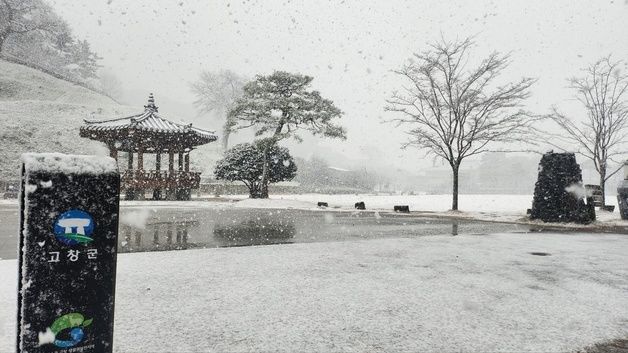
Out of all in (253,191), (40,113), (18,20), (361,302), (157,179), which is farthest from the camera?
(18,20)

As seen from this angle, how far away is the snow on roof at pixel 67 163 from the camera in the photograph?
145 cm

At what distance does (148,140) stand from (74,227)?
19.9 meters

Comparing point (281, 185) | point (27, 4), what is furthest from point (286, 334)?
point (27, 4)

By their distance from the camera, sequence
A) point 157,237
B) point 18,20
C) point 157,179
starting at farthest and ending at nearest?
point 18,20
point 157,179
point 157,237

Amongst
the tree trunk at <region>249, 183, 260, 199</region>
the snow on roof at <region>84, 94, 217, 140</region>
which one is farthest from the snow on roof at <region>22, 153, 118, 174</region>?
the tree trunk at <region>249, 183, 260, 199</region>

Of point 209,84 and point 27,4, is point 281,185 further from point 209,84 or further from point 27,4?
point 27,4

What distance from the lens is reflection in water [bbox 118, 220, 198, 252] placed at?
5829 millimetres

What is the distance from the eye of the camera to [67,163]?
5.03ft

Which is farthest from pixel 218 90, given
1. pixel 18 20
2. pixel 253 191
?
pixel 253 191

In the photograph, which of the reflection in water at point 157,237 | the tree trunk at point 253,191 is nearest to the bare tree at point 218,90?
the tree trunk at point 253,191

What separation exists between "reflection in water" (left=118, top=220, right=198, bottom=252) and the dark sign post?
441 cm

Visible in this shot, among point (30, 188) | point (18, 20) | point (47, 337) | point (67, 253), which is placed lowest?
point (47, 337)

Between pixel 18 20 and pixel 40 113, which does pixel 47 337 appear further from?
pixel 18 20

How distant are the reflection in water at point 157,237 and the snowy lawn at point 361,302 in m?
0.86
